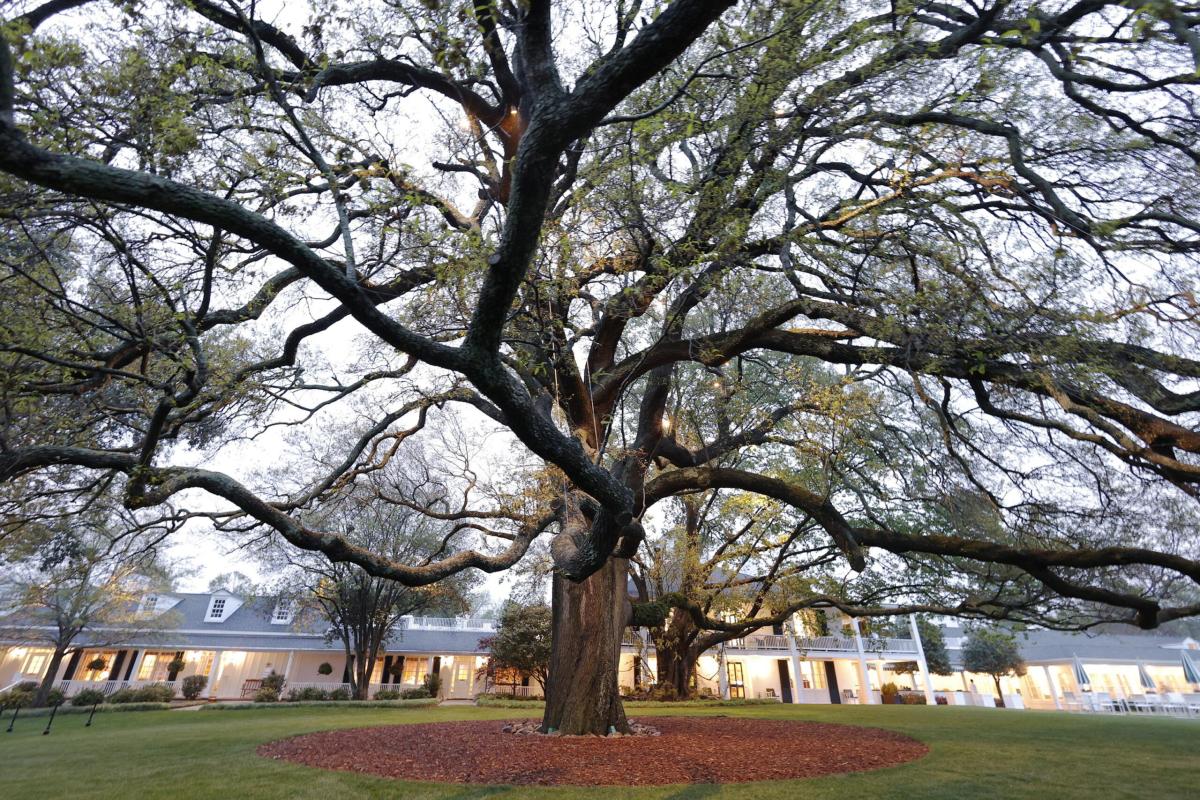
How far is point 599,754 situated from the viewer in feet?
24.5

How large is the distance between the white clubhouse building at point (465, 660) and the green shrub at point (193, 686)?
6.84 feet

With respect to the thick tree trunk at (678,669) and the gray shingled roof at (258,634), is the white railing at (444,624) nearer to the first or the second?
the gray shingled roof at (258,634)

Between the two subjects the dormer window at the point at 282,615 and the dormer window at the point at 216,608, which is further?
the dormer window at the point at 216,608

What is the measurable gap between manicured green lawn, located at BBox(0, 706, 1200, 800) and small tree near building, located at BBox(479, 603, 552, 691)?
10698mm

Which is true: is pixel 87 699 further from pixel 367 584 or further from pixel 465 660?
pixel 465 660

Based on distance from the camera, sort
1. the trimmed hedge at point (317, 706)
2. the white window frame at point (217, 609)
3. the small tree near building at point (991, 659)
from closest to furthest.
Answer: the trimmed hedge at point (317, 706), the white window frame at point (217, 609), the small tree near building at point (991, 659)

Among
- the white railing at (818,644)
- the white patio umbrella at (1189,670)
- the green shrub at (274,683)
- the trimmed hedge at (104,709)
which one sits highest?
the white railing at (818,644)

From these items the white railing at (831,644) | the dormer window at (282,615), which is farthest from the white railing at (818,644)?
the dormer window at (282,615)

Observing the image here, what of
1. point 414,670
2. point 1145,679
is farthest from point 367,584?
point 1145,679

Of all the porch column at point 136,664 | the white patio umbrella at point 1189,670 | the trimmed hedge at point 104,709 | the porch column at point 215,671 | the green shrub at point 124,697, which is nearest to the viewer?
the trimmed hedge at point 104,709

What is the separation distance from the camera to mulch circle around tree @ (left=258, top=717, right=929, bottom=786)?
641 centimetres

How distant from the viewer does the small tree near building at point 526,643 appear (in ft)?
71.3

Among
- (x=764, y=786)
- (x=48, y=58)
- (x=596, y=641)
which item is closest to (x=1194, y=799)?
(x=764, y=786)

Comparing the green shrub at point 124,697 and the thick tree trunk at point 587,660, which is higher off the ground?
the thick tree trunk at point 587,660
